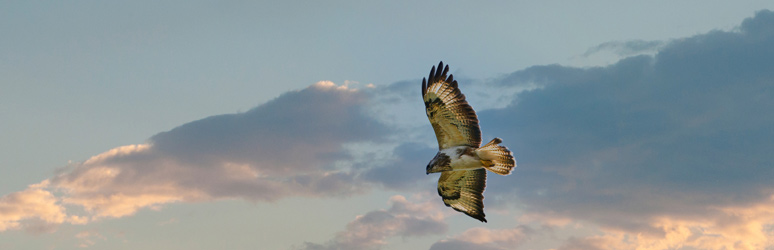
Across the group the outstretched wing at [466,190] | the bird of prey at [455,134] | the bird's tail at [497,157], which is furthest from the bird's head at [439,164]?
the outstretched wing at [466,190]

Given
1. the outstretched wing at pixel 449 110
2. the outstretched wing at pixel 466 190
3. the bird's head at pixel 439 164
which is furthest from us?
the outstretched wing at pixel 466 190

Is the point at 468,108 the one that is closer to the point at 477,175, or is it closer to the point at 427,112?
the point at 427,112

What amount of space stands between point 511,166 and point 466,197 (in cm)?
236

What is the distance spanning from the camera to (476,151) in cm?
1830

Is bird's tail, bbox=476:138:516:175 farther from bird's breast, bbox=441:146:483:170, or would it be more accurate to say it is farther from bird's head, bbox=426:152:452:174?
bird's head, bbox=426:152:452:174

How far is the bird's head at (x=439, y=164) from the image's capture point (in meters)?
18.5

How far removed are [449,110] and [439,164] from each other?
1.48m

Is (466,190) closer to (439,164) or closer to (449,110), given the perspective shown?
(439,164)

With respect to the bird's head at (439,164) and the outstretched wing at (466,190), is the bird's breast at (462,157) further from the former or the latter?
the outstretched wing at (466,190)

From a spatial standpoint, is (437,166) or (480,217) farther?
(480,217)

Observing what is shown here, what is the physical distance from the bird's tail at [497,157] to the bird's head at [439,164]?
31.3 inches

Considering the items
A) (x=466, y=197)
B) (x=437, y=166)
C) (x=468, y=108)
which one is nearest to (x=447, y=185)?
(x=466, y=197)

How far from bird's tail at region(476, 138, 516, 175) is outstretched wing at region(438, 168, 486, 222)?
131 centimetres

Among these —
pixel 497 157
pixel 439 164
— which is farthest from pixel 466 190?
pixel 497 157
